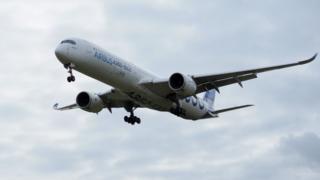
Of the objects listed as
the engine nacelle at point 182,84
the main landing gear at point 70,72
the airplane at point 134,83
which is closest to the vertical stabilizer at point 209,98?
the airplane at point 134,83

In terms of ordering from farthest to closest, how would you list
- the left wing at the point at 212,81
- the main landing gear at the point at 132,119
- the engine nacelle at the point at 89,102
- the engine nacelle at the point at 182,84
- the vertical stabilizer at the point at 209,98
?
the vertical stabilizer at the point at 209,98 → the main landing gear at the point at 132,119 → the engine nacelle at the point at 89,102 → the left wing at the point at 212,81 → the engine nacelle at the point at 182,84

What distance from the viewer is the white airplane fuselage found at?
4575 cm

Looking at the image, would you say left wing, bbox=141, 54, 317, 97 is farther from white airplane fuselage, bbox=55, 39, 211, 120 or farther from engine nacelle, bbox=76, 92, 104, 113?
engine nacelle, bbox=76, 92, 104, 113

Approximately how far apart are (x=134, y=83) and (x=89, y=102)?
5307mm

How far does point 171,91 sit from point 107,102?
598cm

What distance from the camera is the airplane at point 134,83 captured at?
4606cm

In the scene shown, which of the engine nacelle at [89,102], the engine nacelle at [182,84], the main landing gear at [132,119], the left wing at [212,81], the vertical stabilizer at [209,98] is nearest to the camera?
the engine nacelle at [182,84]

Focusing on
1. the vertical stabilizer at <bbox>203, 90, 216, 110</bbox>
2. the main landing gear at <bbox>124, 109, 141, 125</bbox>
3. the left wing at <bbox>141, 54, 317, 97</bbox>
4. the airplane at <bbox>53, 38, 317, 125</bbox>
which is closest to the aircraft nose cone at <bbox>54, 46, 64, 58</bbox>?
the airplane at <bbox>53, 38, 317, 125</bbox>

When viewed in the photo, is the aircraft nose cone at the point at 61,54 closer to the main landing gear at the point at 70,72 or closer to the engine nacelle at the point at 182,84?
the main landing gear at the point at 70,72

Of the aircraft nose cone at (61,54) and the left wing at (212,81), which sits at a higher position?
Result: the aircraft nose cone at (61,54)

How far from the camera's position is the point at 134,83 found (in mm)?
48375

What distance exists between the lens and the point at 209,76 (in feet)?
161

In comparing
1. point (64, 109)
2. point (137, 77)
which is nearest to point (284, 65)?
point (137, 77)

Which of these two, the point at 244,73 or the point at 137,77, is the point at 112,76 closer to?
the point at 137,77
